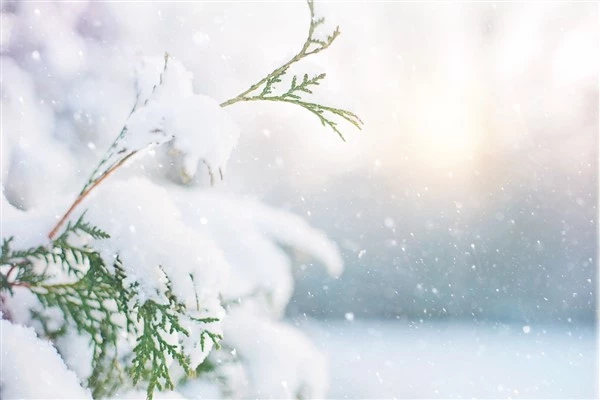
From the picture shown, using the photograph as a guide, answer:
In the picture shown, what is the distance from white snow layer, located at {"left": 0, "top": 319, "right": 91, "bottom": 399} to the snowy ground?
27.8ft

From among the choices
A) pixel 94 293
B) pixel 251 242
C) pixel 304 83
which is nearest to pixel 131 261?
pixel 94 293

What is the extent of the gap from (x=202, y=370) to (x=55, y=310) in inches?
40.2

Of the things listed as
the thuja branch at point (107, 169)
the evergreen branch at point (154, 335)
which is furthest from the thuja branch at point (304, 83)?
the evergreen branch at point (154, 335)

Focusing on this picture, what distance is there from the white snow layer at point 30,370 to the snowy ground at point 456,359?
27.8 feet

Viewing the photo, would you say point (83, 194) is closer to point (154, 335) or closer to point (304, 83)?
point (154, 335)

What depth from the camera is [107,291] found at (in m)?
1.10

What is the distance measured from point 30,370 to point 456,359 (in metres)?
14.2

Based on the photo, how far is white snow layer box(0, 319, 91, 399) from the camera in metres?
1.09

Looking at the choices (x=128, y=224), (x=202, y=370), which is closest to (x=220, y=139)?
(x=128, y=224)

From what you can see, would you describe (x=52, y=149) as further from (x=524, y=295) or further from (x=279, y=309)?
(x=524, y=295)

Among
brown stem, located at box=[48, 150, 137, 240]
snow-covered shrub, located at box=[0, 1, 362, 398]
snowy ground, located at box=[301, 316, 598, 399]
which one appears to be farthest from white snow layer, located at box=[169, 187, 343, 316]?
snowy ground, located at box=[301, 316, 598, 399]

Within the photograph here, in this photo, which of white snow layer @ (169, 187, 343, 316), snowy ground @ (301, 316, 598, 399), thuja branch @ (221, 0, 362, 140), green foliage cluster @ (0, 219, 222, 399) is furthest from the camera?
snowy ground @ (301, 316, 598, 399)

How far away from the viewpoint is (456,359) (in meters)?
14.0

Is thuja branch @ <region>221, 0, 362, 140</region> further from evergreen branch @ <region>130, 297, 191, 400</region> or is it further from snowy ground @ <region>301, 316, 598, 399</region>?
snowy ground @ <region>301, 316, 598, 399</region>
